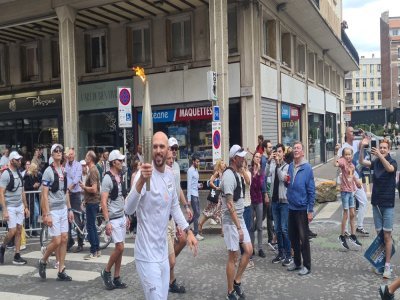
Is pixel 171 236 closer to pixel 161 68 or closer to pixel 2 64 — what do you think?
pixel 161 68

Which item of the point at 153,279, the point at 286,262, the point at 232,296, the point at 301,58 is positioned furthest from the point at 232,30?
the point at 153,279

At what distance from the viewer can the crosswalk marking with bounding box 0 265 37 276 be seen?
757 centimetres

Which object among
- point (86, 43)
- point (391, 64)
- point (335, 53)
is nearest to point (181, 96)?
point (86, 43)

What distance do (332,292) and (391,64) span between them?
3648 inches

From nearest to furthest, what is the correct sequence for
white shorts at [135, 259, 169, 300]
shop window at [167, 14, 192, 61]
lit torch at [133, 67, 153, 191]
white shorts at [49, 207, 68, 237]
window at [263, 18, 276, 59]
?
lit torch at [133, 67, 153, 191] < white shorts at [135, 259, 169, 300] < white shorts at [49, 207, 68, 237] < shop window at [167, 14, 192, 61] < window at [263, 18, 276, 59]

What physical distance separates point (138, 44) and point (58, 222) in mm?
13647

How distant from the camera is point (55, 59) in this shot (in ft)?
70.2

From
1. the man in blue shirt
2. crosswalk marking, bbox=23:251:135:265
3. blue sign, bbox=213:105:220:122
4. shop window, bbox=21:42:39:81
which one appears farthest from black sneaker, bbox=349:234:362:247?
shop window, bbox=21:42:39:81

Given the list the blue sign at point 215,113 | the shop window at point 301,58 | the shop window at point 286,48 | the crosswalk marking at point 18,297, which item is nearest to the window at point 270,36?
the shop window at point 286,48

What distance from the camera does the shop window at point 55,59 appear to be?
2133 cm

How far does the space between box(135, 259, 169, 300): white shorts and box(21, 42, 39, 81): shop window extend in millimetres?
19938

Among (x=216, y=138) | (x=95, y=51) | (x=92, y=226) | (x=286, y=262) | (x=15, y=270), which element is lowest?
(x=15, y=270)

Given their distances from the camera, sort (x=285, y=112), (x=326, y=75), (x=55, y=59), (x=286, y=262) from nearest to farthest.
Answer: (x=286, y=262)
(x=285, y=112)
(x=55, y=59)
(x=326, y=75)

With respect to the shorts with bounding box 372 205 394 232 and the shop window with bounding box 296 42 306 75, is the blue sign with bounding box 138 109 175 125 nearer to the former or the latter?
the shop window with bounding box 296 42 306 75
